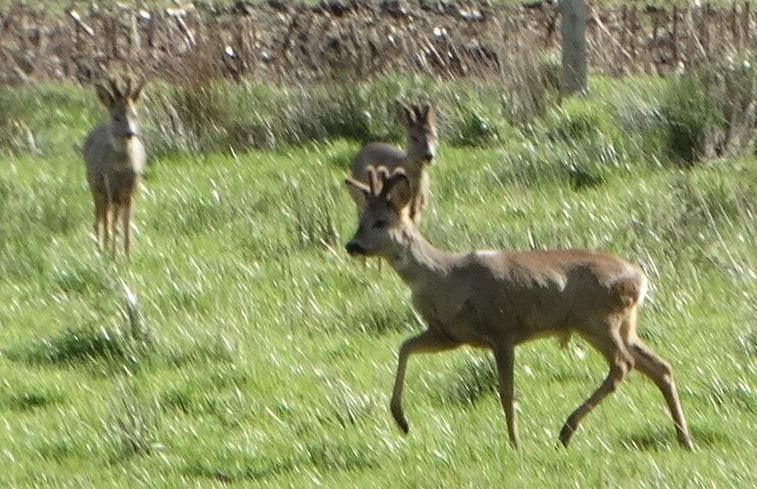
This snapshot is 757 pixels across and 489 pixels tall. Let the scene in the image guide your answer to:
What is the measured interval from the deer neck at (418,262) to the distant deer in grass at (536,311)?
0.01 m

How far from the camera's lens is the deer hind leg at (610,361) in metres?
7.35

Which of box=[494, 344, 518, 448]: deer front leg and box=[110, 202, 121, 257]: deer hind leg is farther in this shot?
box=[110, 202, 121, 257]: deer hind leg

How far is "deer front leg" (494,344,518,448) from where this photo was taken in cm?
726

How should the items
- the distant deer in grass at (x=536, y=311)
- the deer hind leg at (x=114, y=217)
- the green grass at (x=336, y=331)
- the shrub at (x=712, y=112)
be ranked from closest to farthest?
the green grass at (x=336, y=331) < the distant deer in grass at (x=536, y=311) < the deer hind leg at (x=114, y=217) < the shrub at (x=712, y=112)

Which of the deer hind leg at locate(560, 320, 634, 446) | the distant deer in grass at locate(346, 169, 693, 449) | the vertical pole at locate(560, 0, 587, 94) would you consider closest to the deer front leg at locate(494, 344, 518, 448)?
the distant deer in grass at locate(346, 169, 693, 449)

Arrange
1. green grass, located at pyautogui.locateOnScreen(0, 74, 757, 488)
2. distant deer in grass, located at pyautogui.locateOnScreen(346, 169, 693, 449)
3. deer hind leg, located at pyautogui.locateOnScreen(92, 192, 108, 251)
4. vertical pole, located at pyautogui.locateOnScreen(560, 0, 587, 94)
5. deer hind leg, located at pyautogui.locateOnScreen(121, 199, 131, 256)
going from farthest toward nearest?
1. vertical pole, located at pyautogui.locateOnScreen(560, 0, 587, 94)
2. deer hind leg, located at pyautogui.locateOnScreen(92, 192, 108, 251)
3. deer hind leg, located at pyautogui.locateOnScreen(121, 199, 131, 256)
4. distant deer in grass, located at pyautogui.locateOnScreen(346, 169, 693, 449)
5. green grass, located at pyautogui.locateOnScreen(0, 74, 757, 488)

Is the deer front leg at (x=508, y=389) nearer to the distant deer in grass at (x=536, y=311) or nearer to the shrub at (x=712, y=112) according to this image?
the distant deer in grass at (x=536, y=311)

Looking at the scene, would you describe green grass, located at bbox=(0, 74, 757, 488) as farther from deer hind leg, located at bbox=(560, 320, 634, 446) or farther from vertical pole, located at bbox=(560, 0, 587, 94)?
vertical pole, located at bbox=(560, 0, 587, 94)

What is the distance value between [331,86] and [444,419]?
7192mm

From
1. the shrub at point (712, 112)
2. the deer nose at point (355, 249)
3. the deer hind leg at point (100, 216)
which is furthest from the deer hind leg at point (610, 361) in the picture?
the shrub at point (712, 112)

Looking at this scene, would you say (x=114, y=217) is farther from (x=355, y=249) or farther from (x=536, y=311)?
(x=536, y=311)

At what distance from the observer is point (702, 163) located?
12.3 metres

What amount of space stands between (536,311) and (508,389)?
0.40 meters

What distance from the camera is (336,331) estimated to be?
9.12m
